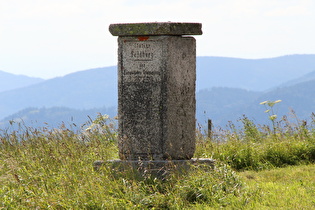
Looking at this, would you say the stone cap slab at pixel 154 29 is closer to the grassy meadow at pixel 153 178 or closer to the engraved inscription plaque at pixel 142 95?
the engraved inscription plaque at pixel 142 95

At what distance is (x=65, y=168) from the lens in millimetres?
6547

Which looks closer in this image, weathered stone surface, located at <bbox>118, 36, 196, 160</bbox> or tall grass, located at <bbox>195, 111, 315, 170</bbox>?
weathered stone surface, located at <bbox>118, 36, 196, 160</bbox>

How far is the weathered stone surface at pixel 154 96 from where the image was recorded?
22.7 feet

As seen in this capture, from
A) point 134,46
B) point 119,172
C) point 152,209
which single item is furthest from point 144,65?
point 152,209

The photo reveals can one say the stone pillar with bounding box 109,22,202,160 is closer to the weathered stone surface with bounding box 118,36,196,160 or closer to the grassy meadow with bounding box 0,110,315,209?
the weathered stone surface with bounding box 118,36,196,160

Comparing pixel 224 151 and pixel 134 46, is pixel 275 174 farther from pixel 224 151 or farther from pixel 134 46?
pixel 134 46

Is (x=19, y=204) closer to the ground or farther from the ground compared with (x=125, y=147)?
closer to the ground

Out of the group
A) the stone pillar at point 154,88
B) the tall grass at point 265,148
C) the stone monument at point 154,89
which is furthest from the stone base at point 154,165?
the tall grass at point 265,148

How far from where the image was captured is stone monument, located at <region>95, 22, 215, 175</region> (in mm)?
6918

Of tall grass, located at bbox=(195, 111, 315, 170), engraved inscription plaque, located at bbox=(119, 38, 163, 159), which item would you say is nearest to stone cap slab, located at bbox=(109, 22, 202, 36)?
engraved inscription plaque, located at bbox=(119, 38, 163, 159)

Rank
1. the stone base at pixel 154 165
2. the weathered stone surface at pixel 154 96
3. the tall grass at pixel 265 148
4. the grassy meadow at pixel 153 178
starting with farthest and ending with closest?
the tall grass at pixel 265 148 → the weathered stone surface at pixel 154 96 → the stone base at pixel 154 165 → the grassy meadow at pixel 153 178

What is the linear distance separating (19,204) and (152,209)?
5.41ft

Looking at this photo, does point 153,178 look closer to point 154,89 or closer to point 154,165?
point 154,165

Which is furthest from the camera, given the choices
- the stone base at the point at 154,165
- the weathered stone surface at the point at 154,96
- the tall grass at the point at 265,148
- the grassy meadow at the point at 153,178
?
the tall grass at the point at 265,148
